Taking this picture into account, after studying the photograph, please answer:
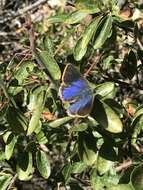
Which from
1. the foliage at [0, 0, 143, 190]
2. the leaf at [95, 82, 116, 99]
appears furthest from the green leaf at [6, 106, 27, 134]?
the leaf at [95, 82, 116, 99]

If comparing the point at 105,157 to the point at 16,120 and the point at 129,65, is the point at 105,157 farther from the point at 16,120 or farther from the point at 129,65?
the point at 129,65

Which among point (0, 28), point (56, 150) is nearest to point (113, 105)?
point (56, 150)

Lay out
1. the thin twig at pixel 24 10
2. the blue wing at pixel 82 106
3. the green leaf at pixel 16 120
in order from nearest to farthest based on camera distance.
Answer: the blue wing at pixel 82 106
the green leaf at pixel 16 120
the thin twig at pixel 24 10

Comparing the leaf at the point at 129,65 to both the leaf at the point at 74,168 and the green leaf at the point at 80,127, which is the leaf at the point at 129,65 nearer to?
the leaf at the point at 74,168

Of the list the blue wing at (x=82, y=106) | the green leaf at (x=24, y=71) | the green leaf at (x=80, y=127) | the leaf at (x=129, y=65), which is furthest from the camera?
the leaf at (x=129, y=65)

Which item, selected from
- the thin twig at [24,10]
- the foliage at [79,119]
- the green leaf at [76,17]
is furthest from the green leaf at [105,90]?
the thin twig at [24,10]

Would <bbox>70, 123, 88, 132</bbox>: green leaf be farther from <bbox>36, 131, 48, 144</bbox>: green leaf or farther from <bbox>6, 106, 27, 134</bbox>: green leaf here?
<bbox>36, 131, 48, 144</bbox>: green leaf

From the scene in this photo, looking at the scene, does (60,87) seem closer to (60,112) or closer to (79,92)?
(79,92)
